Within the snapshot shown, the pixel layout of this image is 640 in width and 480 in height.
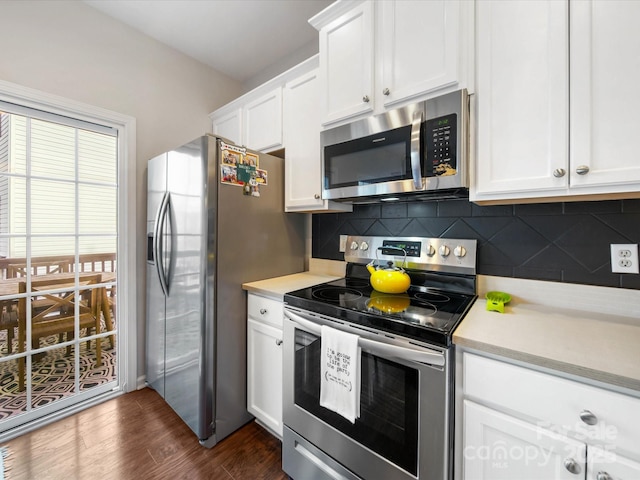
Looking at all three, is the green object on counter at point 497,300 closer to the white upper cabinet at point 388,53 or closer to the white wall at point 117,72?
the white upper cabinet at point 388,53

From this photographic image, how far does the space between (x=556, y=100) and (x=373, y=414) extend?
53.9 inches

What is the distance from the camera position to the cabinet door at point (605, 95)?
87 centimetres

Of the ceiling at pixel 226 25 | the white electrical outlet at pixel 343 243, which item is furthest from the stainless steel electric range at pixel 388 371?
the ceiling at pixel 226 25

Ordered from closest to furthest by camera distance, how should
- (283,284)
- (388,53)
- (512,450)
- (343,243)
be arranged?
1. (512,450)
2. (388,53)
3. (283,284)
4. (343,243)

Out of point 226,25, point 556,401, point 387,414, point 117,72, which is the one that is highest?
point 226,25

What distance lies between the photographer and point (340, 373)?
1.12 meters

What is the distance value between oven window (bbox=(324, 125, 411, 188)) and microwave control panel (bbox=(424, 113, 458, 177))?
9 centimetres

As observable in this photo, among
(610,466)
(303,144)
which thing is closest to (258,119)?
(303,144)

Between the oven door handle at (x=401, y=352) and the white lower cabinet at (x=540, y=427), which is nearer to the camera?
the white lower cabinet at (x=540, y=427)

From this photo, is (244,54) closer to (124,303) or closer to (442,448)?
(124,303)

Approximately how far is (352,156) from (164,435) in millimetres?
2003

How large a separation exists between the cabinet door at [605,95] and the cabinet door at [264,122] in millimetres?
1576

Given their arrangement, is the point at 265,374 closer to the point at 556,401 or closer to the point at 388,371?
the point at 388,371

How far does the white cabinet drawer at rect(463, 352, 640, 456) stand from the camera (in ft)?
2.26
